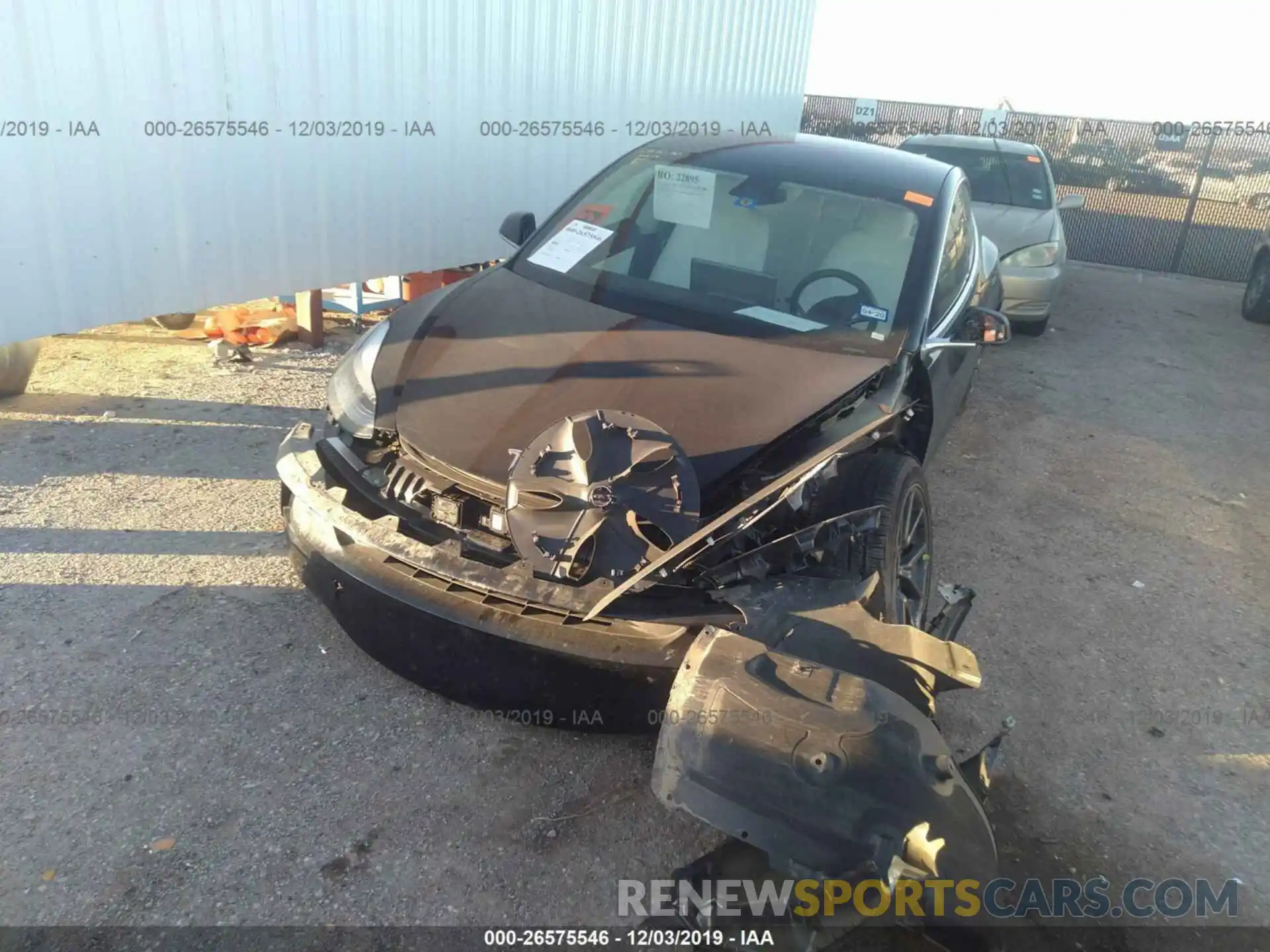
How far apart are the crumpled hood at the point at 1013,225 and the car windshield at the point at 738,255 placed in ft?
14.8

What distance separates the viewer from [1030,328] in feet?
27.4

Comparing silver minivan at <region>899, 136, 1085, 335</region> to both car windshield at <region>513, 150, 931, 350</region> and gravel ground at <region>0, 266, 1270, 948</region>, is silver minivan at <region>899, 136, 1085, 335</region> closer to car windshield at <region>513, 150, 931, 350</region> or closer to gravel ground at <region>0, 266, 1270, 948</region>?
gravel ground at <region>0, 266, 1270, 948</region>

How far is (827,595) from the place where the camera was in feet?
8.27

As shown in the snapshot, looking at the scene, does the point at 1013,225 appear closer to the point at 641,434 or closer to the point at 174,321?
the point at 641,434

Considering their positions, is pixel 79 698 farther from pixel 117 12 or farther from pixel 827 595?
pixel 117 12

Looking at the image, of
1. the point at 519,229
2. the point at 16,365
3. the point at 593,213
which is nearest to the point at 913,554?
the point at 593,213

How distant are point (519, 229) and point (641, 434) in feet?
7.10

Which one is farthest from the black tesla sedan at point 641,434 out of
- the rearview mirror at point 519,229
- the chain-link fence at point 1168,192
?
the chain-link fence at point 1168,192

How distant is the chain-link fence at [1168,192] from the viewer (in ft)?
40.3

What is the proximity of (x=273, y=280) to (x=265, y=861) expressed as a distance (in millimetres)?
4598

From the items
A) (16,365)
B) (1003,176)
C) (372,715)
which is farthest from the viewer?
(1003,176)

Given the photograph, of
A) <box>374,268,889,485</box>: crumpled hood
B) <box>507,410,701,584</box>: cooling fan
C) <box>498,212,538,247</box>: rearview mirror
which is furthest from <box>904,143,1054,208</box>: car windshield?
<box>507,410,701,584</box>: cooling fan

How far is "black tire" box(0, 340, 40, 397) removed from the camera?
489 cm

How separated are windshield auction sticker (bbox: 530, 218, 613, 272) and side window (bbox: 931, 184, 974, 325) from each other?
1425 mm
